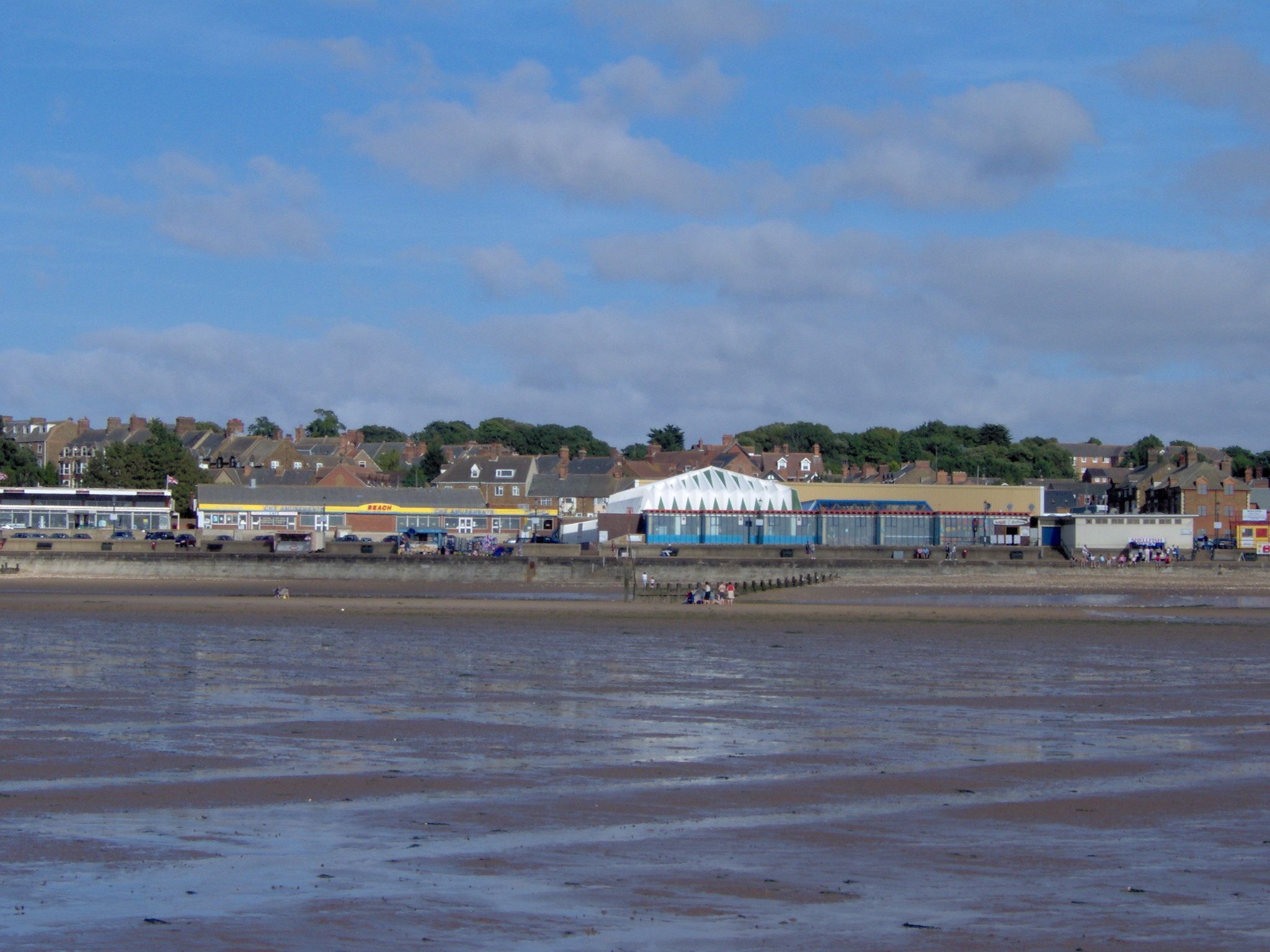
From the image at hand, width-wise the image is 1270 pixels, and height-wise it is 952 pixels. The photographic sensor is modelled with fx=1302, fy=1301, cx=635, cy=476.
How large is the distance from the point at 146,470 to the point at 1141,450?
5057 inches

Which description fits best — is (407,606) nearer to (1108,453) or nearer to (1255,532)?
(1255,532)

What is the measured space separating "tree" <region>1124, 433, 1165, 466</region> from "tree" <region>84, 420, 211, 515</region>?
117 metres

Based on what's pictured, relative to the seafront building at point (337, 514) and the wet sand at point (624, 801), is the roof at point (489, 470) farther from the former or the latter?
the wet sand at point (624, 801)

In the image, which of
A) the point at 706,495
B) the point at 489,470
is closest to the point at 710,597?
the point at 706,495

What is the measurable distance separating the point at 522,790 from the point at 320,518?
279ft

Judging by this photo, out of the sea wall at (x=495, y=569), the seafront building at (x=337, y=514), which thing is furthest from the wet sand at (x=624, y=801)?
the seafront building at (x=337, y=514)

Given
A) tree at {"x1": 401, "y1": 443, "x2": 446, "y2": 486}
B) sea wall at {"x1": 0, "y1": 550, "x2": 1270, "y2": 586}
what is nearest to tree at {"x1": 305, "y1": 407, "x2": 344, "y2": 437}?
tree at {"x1": 401, "y1": 443, "x2": 446, "y2": 486}

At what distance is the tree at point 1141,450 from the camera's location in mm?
172000

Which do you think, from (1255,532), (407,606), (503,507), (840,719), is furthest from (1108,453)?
(840,719)

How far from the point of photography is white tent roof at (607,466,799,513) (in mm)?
91062

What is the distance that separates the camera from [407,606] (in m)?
45.5

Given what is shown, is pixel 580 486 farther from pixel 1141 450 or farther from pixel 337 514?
pixel 1141 450

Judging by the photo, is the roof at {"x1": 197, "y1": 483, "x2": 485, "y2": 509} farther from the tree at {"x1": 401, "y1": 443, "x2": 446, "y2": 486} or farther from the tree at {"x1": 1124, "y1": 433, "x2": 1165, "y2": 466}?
the tree at {"x1": 1124, "y1": 433, "x2": 1165, "y2": 466}

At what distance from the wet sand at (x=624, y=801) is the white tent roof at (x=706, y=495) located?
60807 millimetres
